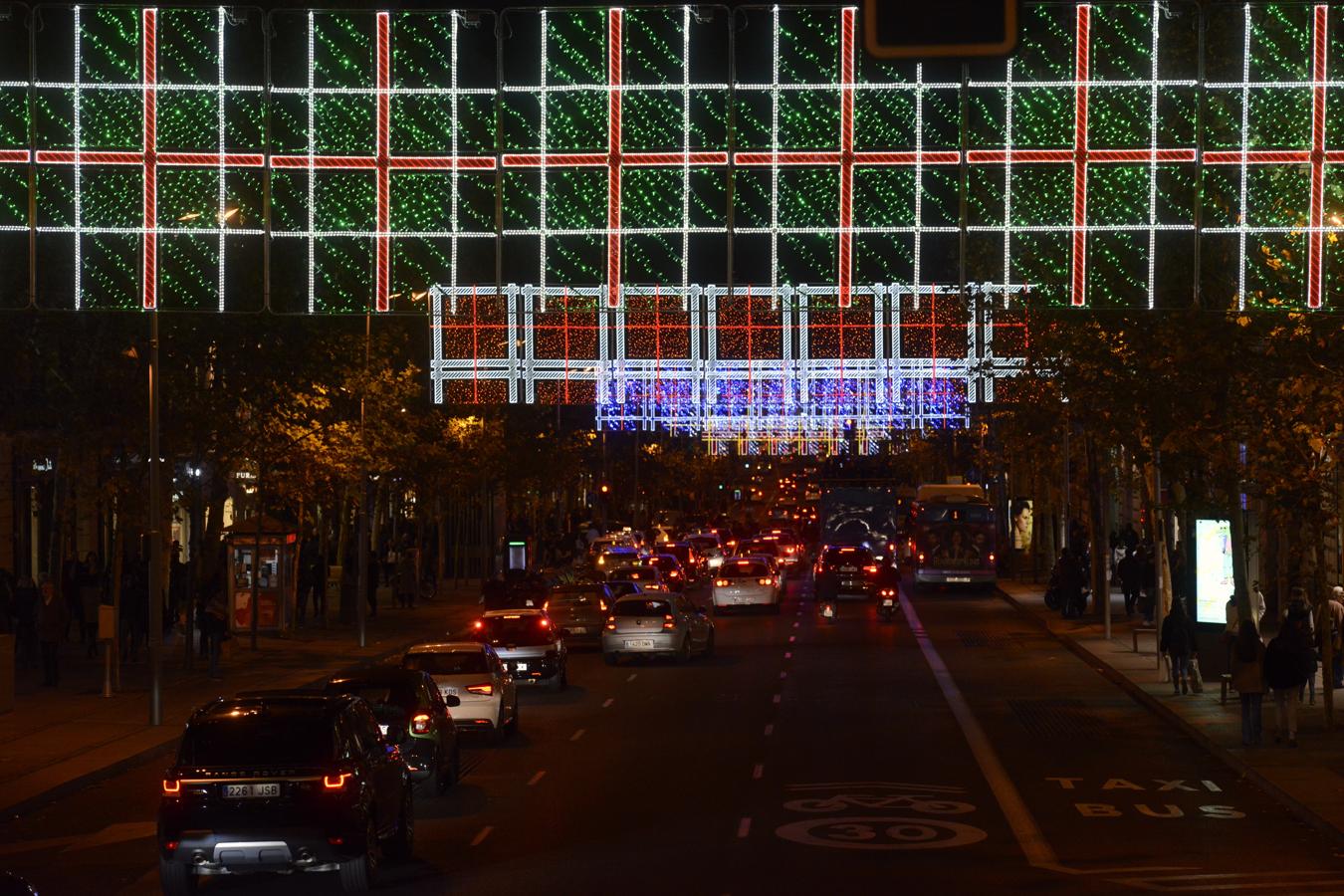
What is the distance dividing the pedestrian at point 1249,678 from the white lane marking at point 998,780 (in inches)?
127

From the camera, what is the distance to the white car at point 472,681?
26.6 metres

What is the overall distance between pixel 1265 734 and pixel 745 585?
1257 inches

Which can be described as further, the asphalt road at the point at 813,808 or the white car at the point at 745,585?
the white car at the point at 745,585

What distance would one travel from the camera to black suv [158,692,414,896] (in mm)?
15508

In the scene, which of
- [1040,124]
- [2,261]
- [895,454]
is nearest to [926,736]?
[1040,124]

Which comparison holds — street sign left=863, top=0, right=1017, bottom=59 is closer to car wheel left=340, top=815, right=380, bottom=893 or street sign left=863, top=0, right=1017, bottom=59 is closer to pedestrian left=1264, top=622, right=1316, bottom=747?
car wheel left=340, top=815, right=380, bottom=893

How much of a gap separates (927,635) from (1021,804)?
28227 millimetres

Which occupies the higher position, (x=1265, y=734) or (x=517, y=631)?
(x=517, y=631)

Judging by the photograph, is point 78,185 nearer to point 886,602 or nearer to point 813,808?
point 813,808

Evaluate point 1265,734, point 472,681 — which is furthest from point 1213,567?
point 472,681

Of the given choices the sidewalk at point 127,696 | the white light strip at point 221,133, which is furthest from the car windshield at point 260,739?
the white light strip at point 221,133

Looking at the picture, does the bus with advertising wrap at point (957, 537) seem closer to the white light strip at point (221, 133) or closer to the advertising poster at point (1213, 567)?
the advertising poster at point (1213, 567)

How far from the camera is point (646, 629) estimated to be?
133 feet

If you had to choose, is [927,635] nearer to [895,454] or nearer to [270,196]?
[270,196]
